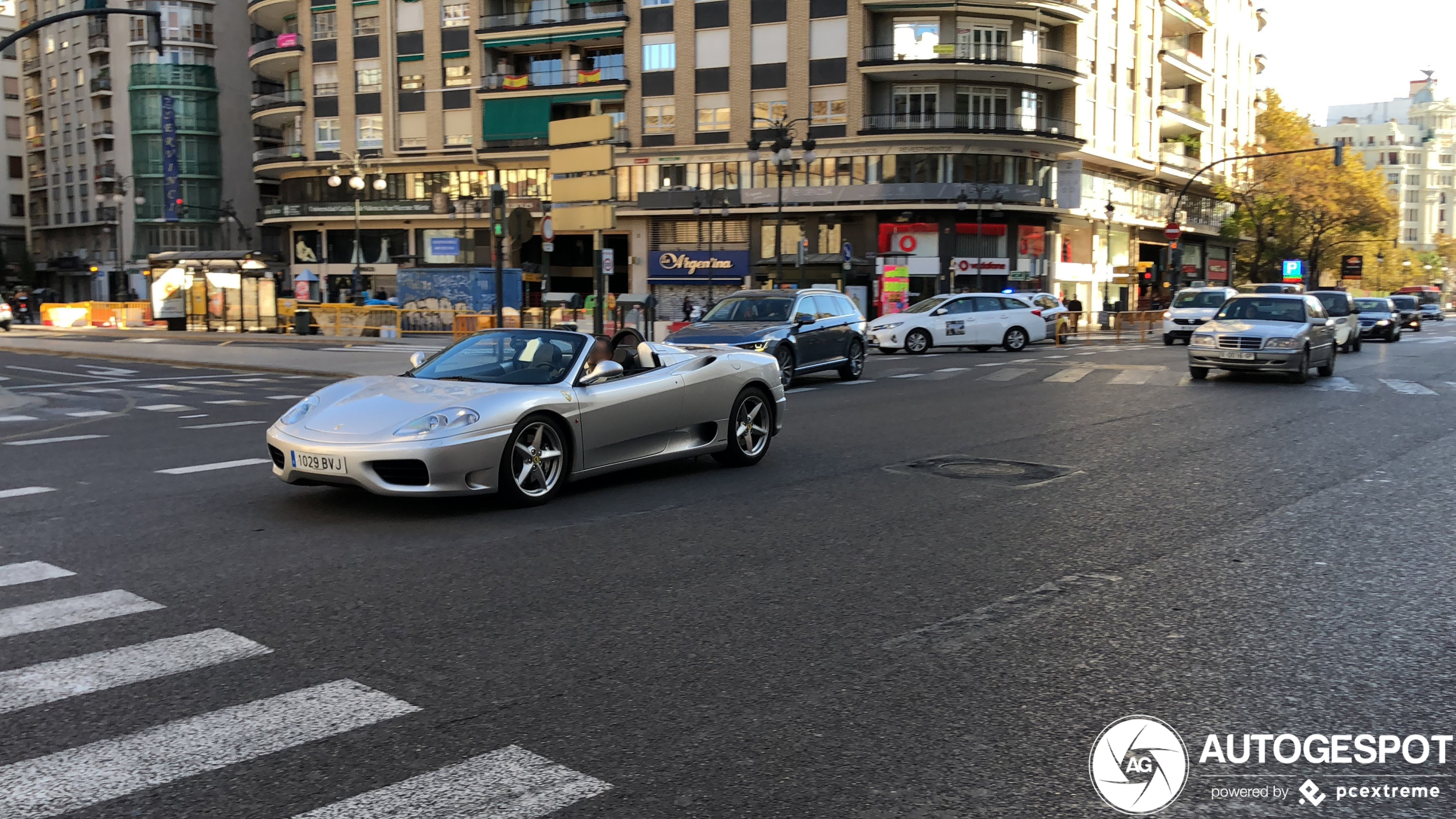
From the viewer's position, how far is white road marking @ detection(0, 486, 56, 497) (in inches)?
341

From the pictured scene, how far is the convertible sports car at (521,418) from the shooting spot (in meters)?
7.55

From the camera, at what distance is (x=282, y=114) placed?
67.3 meters

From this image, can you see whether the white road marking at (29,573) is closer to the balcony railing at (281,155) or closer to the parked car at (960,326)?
the parked car at (960,326)

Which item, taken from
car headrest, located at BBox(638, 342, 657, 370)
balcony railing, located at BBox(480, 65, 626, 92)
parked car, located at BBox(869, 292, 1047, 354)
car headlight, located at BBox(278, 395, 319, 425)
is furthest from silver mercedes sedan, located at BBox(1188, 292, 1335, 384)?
balcony railing, located at BBox(480, 65, 626, 92)

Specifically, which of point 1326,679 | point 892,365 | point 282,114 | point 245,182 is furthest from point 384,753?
point 245,182

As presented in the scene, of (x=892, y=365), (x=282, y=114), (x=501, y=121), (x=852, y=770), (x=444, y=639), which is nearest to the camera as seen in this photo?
(x=852, y=770)

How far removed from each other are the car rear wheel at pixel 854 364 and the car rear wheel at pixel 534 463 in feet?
42.3

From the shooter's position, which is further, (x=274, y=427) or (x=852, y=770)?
(x=274, y=427)

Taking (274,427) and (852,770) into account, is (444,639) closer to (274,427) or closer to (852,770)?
(852,770)

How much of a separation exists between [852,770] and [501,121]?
6053 cm

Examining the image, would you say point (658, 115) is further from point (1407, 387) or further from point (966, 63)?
point (1407, 387)

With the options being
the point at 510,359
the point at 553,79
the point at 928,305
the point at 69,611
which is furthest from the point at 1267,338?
the point at 553,79

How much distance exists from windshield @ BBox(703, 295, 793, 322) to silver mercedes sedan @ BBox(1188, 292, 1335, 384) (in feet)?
21.5

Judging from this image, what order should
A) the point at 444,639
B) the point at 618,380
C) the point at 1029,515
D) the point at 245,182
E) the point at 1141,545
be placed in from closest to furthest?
1. the point at 444,639
2. the point at 1141,545
3. the point at 1029,515
4. the point at 618,380
5. the point at 245,182
